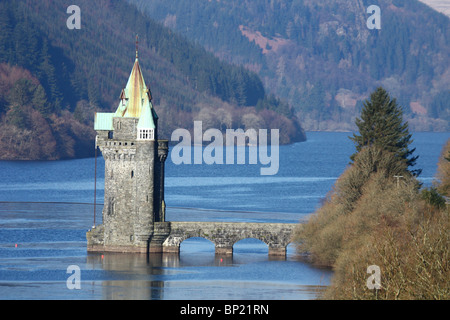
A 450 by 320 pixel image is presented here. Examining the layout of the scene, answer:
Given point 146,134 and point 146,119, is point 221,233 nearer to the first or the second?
point 146,134

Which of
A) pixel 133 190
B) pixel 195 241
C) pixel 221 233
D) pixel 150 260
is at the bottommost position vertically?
pixel 150 260

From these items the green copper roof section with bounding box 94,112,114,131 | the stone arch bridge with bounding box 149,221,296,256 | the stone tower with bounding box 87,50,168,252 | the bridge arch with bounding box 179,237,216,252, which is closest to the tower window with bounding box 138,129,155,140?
the stone tower with bounding box 87,50,168,252

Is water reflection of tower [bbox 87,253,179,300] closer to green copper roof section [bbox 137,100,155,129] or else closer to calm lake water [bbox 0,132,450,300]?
calm lake water [bbox 0,132,450,300]

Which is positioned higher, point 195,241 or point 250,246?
point 195,241

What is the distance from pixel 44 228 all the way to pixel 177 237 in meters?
26.4

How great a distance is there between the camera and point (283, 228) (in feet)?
333

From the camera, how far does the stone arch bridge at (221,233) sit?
3981 inches

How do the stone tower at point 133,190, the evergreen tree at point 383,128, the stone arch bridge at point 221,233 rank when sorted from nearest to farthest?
the stone arch bridge at point 221,233
the stone tower at point 133,190
the evergreen tree at point 383,128

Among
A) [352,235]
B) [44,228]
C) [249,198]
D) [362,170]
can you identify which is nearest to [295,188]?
[249,198]

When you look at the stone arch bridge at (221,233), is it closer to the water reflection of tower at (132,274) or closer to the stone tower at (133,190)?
the stone tower at (133,190)

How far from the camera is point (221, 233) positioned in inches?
4018


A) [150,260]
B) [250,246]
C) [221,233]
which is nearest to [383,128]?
[250,246]

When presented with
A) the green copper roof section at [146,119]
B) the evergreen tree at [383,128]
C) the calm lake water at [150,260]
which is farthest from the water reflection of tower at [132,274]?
the evergreen tree at [383,128]

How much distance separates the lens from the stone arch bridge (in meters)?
101
